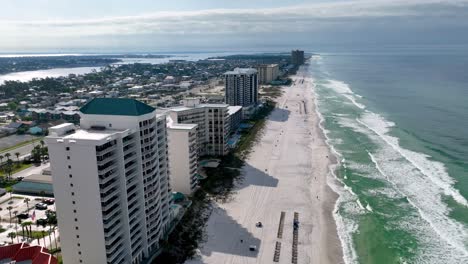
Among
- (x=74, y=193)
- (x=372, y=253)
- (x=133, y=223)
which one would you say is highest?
(x=74, y=193)

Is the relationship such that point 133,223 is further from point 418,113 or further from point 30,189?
point 418,113

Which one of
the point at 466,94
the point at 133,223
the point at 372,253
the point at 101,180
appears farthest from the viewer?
the point at 466,94

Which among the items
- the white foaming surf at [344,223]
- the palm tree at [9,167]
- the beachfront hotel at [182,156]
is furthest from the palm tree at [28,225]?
the white foaming surf at [344,223]

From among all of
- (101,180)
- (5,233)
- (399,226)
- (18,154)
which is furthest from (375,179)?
(18,154)

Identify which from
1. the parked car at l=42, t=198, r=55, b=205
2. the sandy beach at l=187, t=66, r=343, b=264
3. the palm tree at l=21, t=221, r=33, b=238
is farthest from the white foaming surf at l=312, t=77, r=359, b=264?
the parked car at l=42, t=198, r=55, b=205

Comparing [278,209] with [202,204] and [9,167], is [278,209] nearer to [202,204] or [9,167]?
[202,204]

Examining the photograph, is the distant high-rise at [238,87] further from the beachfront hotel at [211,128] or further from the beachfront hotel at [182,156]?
the beachfront hotel at [182,156]

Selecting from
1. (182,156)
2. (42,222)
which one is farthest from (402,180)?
(42,222)

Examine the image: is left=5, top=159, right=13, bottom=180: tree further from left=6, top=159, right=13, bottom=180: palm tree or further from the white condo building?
the white condo building
